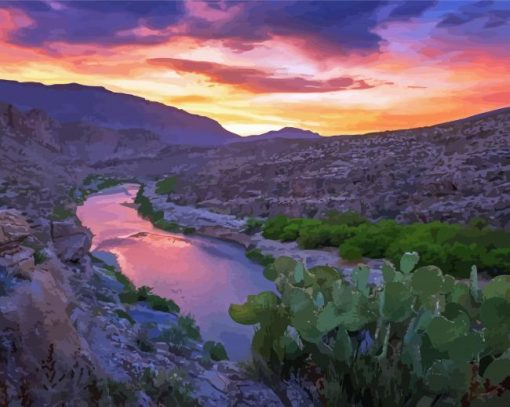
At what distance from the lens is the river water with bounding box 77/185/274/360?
503 inches

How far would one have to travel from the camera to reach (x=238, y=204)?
38.9 m

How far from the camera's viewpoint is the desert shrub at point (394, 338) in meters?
5.52

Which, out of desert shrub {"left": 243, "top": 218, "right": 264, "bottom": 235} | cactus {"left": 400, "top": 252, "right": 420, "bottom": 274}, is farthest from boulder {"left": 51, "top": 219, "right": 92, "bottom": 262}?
desert shrub {"left": 243, "top": 218, "right": 264, "bottom": 235}

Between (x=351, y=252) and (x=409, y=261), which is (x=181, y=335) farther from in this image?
(x=351, y=252)

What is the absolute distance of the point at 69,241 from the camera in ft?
49.2

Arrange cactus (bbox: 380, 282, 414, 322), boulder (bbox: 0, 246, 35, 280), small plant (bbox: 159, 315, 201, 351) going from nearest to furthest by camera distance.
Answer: cactus (bbox: 380, 282, 414, 322), boulder (bbox: 0, 246, 35, 280), small plant (bbox: 159, 315, 201, 351)

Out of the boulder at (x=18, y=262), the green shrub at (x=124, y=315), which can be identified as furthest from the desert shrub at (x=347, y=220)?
the boulder at (x=18, y=262)

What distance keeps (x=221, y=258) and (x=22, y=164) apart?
51.8m

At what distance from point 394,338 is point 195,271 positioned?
13.6m

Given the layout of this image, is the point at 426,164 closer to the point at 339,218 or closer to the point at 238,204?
the point at 238,204

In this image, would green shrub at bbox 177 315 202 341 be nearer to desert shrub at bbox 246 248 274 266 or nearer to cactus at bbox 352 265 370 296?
cactus at bbox 352 265 370 296

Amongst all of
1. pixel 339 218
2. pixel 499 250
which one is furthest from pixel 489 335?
pixel 339 218

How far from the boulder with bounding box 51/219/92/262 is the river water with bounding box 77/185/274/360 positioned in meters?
2.61

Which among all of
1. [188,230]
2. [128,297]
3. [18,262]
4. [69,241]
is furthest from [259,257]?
[18,262]
